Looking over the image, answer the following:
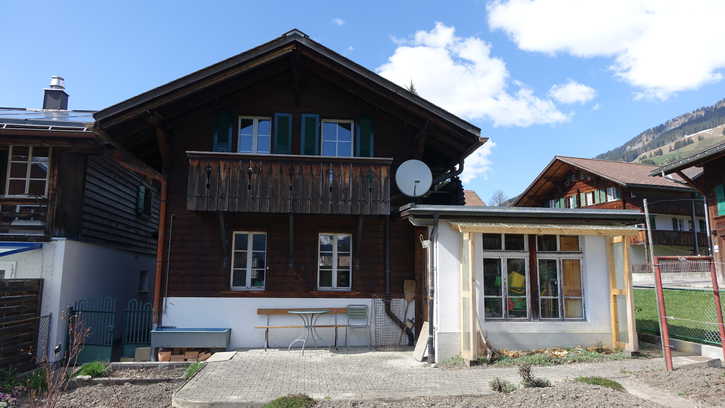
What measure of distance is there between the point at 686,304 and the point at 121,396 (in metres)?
15.3

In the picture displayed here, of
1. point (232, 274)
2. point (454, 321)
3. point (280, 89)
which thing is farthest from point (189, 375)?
→ point (280, 89)

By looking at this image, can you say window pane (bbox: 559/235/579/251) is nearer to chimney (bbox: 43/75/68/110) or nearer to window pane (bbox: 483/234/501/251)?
window pane (bbox: 483/234/501/251)

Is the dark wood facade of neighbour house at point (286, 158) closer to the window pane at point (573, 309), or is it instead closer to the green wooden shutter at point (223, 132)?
the green wooden shutter at point (223, 132)

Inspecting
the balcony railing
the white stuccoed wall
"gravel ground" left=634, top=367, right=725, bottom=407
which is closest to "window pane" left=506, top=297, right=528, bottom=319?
the white stuccoed wall

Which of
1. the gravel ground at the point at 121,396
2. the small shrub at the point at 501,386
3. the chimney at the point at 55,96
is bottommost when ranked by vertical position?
the gravel ground at the point at 121,396

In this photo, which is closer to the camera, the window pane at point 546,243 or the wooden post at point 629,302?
the wooden post at point 629,302

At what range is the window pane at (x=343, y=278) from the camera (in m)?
12.0

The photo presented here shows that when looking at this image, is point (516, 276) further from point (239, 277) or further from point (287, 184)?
point (239, 277)

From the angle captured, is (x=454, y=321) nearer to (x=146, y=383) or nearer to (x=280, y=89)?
(x=146, y=383)

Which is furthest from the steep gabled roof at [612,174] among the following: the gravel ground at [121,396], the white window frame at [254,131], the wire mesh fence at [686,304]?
the gravel ground at [121,396]

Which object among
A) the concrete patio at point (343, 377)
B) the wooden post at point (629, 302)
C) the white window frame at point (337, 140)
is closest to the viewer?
the concrete patio at point (343, 377)

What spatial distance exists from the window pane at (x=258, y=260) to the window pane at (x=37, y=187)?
5390mm

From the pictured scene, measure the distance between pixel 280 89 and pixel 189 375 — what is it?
24.7ft

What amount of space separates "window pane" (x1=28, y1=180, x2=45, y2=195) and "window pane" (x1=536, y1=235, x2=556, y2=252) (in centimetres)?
1194
